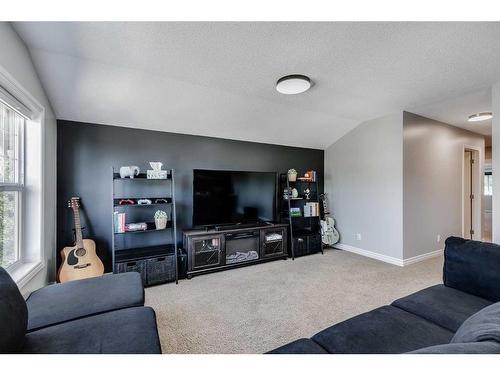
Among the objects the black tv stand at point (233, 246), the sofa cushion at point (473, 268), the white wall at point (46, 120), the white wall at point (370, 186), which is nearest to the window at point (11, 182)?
the white wall at point (46, 120)

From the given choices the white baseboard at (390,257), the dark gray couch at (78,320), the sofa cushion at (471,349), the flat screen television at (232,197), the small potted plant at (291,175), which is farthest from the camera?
the small potted plant at (291,175)

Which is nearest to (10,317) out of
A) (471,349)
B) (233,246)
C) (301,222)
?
(471,349)

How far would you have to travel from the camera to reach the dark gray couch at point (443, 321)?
80cm

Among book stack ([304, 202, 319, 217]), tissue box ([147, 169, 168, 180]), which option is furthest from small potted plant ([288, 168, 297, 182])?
tissue box ([147, 169, 168, 180])

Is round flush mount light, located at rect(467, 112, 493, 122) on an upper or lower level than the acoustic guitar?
upper

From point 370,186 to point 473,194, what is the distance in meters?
2.74

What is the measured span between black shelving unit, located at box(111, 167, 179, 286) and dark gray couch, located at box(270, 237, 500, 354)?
2248mm

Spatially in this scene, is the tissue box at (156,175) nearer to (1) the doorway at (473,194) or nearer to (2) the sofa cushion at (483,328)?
(2) the sofa cushion at (483,328)

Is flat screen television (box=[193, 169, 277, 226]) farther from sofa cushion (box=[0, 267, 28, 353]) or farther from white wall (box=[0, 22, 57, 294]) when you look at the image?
sofa cushion (box=[0, 267, 28, 353])

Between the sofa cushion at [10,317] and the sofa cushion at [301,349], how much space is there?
110 centimetres

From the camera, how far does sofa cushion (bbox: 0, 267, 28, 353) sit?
0.95 metres

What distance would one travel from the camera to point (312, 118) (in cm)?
389

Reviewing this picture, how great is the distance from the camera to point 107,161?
314 centimetres
